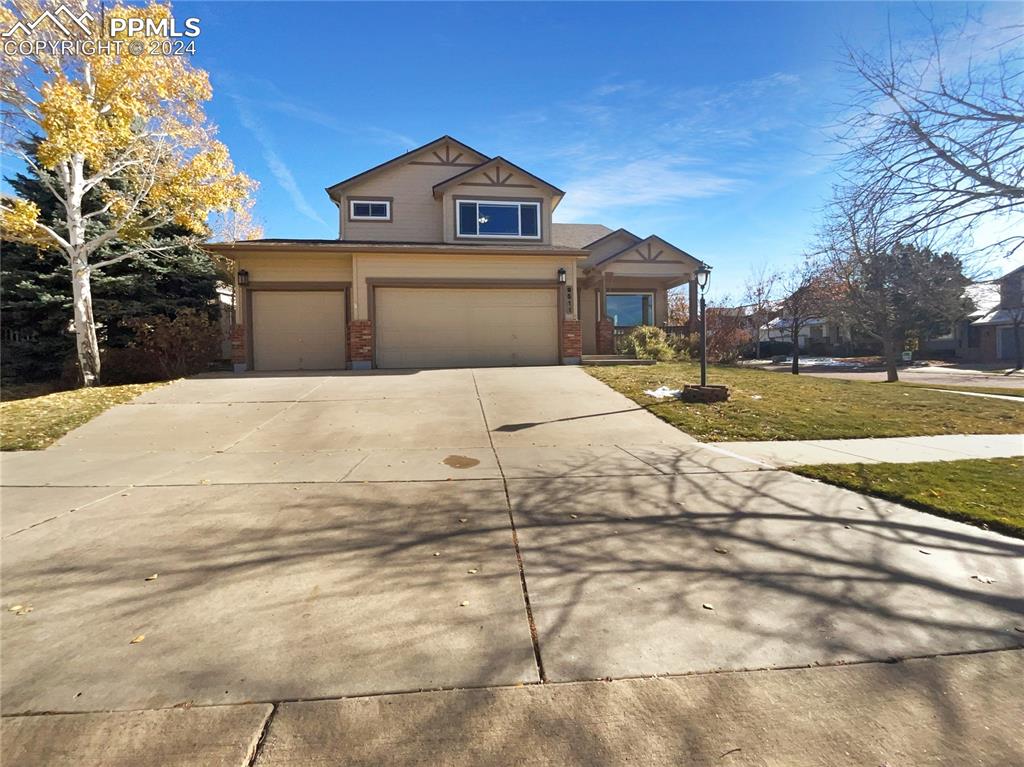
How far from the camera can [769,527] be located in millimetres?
4164

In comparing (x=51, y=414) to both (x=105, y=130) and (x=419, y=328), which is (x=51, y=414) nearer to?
(x=105, y=130)

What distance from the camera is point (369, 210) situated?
17969mm

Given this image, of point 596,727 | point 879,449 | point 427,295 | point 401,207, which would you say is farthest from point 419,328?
point 596,727

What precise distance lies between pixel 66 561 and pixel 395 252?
12010mm

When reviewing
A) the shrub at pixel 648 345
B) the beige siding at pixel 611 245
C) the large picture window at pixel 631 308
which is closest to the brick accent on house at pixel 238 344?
the shrub at pixel 648 345

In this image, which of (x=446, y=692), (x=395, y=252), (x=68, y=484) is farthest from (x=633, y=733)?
(x=395, y=252)

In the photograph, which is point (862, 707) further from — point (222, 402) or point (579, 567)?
point (222, 402)

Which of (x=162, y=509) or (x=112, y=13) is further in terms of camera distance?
(x=112, y=13)

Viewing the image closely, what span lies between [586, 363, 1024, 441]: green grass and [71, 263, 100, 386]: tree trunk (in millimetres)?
12522

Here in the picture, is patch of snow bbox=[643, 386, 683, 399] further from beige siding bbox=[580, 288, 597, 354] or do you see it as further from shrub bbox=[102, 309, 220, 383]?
shrub bbox=[102, 309, 220, 383]

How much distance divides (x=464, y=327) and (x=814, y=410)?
9.53 m

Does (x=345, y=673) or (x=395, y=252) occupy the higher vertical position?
(x=395, y=252)

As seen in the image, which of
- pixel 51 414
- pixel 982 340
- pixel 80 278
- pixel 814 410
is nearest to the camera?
pixel 51 414

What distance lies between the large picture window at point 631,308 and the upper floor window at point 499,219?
6.11 m
